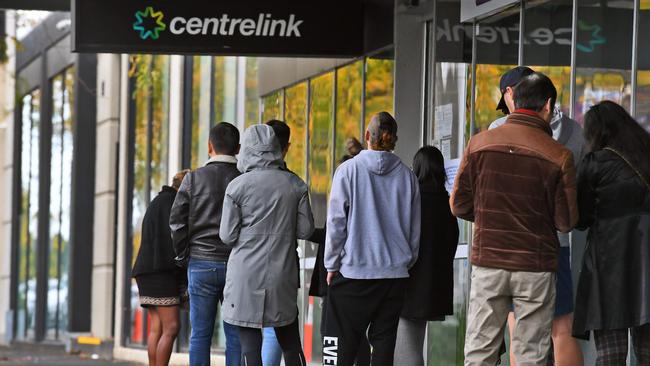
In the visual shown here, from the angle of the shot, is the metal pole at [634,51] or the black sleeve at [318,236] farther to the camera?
the black sleeve at [318,236]

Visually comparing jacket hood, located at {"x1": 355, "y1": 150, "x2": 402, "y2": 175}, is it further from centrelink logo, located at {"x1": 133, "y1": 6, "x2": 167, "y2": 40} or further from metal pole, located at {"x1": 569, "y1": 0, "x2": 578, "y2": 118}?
centrelink logo, located at {"x1": 133, "y1": 6, "x2": 167, "y2": 40}

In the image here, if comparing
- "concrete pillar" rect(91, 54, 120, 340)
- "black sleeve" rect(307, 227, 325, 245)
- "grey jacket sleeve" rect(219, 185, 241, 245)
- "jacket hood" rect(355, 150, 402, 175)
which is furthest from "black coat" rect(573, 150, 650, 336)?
"concrete pillar" rect(91, 54, 120, 340)

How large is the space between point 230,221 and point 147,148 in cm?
1349

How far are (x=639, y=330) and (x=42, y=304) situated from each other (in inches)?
967

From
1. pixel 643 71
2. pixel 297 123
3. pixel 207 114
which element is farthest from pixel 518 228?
pixel 207 114

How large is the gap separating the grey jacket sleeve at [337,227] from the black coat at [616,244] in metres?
1.74

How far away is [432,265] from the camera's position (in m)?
9.69

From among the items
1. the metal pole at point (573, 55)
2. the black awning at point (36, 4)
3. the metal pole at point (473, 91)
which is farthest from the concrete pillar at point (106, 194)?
the metal pole at point (573, 55)

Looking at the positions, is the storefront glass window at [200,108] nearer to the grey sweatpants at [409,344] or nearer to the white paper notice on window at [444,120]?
the white paper notice on window at [444,120]

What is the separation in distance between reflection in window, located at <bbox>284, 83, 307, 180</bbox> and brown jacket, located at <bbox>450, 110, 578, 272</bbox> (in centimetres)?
944

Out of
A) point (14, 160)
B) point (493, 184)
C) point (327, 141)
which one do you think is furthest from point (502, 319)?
point (14, 160)

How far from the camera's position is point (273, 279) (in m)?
9.38

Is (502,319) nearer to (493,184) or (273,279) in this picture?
(493,184)

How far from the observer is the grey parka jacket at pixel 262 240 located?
9.35 meters
